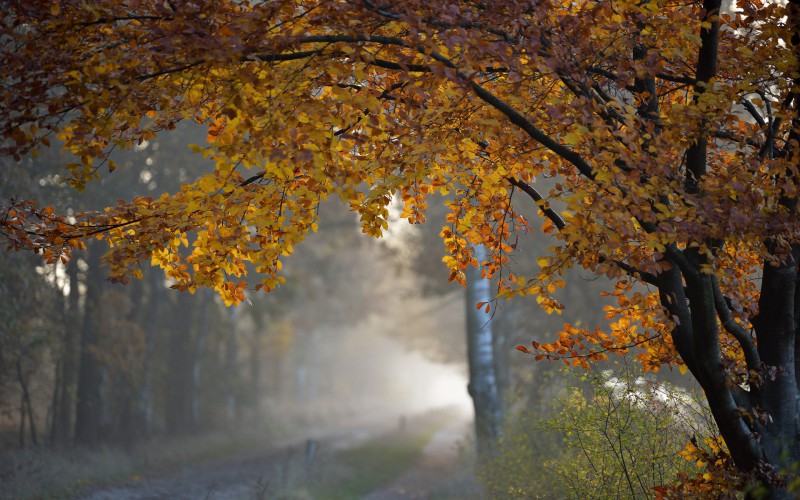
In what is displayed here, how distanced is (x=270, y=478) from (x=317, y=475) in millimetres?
1786

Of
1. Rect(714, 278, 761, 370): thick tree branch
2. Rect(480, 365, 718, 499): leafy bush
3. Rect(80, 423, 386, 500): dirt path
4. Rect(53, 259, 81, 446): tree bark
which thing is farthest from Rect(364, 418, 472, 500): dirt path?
Rect(714, 278, 761, 370): thick tree branch

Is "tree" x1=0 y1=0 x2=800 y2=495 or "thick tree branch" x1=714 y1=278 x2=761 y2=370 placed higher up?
"tree" x1=0 y1=0 x2=800 y2=495

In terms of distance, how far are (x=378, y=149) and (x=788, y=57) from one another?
319 cm

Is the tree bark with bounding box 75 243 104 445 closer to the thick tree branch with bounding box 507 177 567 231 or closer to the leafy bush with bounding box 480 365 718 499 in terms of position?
the leafy bush with bounding box 480 365 718 499

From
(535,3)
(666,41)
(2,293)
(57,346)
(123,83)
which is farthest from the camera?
(57,346)

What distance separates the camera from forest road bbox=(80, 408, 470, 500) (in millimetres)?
13422

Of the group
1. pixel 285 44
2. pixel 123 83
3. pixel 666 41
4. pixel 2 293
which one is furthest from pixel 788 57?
pixel 2 293

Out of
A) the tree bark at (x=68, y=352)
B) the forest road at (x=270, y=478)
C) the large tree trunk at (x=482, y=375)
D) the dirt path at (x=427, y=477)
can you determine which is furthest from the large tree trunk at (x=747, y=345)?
the tree bark at (x=68, y=352)

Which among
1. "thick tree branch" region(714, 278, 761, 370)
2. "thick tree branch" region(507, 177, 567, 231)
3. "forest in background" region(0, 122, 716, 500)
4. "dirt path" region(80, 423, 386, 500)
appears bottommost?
"dirt path" region(80, 423, 386, 500)

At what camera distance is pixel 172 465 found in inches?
706

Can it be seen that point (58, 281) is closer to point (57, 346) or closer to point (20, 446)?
point (57, 346)

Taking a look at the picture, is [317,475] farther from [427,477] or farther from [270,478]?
[427,477]

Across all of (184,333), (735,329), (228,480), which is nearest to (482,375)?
(228,480)

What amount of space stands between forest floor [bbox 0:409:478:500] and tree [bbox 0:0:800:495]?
560 cm
